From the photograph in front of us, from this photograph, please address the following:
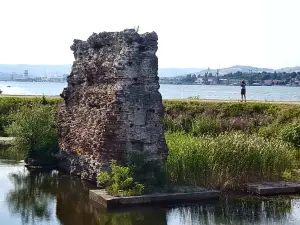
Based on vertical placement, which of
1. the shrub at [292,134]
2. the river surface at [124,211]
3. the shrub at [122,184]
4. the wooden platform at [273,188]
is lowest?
the river surface at [124,211]

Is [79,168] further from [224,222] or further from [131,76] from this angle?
[224,222]

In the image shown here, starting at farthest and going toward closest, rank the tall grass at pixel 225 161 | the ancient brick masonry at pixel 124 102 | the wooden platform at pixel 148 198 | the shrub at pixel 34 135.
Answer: the shrub at pixel 34 135 → the tall grass at pixel 225 161 → the ancient brick masonry at pixel 124 102 → the wooden platform at pixel 148 198

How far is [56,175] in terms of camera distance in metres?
22.1

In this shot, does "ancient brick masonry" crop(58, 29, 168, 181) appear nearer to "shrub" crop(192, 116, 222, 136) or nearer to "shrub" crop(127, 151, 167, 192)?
"shrub" crop(127, 151, 167, 192)

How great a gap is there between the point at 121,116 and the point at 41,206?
12.4 feet

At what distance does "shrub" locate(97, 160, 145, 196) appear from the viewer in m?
16.8

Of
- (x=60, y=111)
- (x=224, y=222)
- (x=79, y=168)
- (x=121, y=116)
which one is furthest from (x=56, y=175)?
(x=224, y=222)

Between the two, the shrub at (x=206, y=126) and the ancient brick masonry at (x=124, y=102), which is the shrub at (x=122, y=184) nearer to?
the ancient brick masonry at (x=124, y=102)

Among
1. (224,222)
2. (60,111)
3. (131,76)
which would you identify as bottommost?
(224,222)

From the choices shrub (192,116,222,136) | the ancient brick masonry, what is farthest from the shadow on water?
shrub (192,116,222,136)

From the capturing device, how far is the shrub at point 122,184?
16.8m

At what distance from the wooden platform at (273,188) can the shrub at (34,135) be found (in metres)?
9.24

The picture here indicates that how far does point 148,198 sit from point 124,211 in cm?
100

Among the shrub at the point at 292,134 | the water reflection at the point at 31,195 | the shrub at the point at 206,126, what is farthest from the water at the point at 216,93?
the water reflection at the point at 31,195
